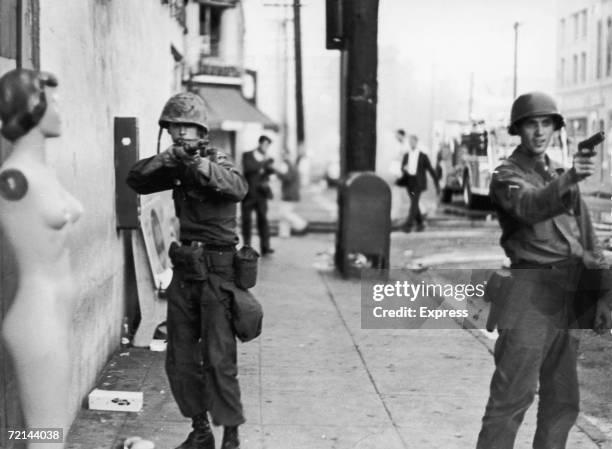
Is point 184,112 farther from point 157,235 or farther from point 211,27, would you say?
point 211,27

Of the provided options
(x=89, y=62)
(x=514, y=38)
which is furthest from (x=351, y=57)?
(x=89, y=62)

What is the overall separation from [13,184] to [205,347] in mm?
1840

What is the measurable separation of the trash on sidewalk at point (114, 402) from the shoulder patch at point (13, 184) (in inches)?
101

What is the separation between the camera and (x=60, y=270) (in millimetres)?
3387

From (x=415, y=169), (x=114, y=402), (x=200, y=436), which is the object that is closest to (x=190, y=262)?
(x=200, y=436)

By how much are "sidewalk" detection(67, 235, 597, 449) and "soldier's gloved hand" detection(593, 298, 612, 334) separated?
3.48 feet

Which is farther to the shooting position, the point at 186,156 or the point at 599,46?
the point at 599,46

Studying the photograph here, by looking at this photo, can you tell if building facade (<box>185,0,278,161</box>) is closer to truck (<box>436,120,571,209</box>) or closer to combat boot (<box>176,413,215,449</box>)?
truck (<box>436,120,571,209</box>)

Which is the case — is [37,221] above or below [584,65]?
below

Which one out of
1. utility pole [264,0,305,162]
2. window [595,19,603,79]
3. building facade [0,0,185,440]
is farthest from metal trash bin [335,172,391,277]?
utility pole [264,0,305,162]

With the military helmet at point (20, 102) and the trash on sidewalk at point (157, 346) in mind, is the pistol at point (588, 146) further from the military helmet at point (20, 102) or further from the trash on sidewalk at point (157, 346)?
the trash on sidewalk at point (157, 346)

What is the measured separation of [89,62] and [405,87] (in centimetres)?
1621

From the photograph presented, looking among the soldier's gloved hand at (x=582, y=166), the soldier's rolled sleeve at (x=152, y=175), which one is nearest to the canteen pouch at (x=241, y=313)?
the soldier's rolled sleeve at (x=152, y=175)

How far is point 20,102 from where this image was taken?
128 inches
